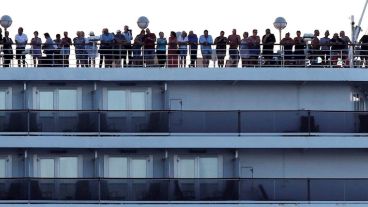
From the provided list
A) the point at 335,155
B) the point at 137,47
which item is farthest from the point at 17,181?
the point at 335,155

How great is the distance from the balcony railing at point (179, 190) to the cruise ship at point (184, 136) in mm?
31

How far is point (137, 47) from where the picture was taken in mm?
64375

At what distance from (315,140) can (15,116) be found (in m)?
9.25

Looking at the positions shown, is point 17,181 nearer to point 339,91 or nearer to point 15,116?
point 15,116

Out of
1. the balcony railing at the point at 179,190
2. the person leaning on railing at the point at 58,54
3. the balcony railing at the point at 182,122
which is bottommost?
the balcony railing at the point at 179,190

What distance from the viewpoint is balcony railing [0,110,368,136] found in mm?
63500

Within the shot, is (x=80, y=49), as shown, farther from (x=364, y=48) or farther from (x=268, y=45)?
(x=364, y=48)

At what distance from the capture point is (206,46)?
212 feet

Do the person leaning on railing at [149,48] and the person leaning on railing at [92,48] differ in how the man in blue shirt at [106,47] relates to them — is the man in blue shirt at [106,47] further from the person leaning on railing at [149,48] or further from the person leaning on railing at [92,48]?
the person leaning on railing at [149,48]

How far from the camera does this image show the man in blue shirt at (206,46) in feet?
211

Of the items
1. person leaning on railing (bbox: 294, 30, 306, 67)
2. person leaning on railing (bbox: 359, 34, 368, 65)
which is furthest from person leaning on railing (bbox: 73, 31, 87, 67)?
person leaning on railing (bbox: 359, 34, 368, 65)

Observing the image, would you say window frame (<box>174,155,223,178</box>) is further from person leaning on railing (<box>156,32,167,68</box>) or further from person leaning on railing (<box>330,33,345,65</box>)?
person leaning on railing (<box>330,33,345,65</box>)

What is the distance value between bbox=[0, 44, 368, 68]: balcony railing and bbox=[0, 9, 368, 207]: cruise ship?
0.29 meters

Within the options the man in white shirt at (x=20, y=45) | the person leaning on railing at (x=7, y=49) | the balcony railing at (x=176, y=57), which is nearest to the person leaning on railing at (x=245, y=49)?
the balcony railing at (x=176, y=57)
